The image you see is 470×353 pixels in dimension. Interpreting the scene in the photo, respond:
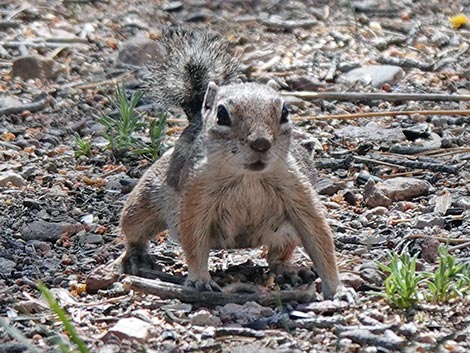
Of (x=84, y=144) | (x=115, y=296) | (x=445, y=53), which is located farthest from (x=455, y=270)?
(x=445, y=53)

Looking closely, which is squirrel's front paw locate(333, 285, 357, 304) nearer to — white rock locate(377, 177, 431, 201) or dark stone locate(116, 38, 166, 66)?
white rock locate(377, 177, 431, 201)

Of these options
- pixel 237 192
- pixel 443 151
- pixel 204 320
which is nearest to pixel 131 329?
pixel 204 320

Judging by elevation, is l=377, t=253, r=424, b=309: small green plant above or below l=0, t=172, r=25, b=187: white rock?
above

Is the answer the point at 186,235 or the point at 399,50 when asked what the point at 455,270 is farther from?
the point at 399,50

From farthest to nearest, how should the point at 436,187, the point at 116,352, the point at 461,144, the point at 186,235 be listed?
1. the point at 461,144
2. the point at 436,187
3. the point at 186,235
4. the point at 116,352

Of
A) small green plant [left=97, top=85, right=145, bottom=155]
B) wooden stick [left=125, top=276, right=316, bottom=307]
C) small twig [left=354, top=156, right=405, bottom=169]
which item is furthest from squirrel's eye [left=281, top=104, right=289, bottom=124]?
small green plant [left=97, top=85, right=145, bottom=155]

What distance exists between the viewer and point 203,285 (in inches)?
195

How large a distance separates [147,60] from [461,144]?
2.58m

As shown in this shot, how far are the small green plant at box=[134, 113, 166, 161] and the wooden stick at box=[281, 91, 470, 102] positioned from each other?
119 centimetres

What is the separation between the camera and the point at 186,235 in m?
4.95

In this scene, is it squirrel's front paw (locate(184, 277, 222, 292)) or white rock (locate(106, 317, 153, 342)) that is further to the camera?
squirrel's front paw (locate(184, 277, 222, 292))

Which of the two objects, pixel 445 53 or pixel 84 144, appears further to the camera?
pixel 445 53

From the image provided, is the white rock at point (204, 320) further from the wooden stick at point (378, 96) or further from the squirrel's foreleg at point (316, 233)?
the wooden stick at point (378, 96)

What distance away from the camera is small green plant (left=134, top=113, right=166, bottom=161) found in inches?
270
